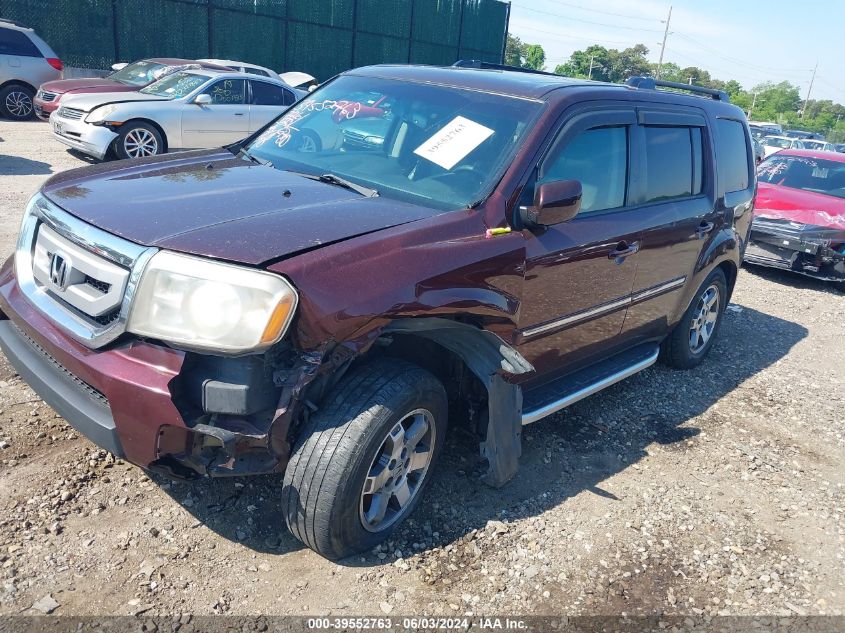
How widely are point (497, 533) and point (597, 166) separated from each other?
201 centimetres

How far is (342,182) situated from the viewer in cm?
344

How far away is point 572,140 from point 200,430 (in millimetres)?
2330

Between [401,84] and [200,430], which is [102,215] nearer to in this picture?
[200,430]

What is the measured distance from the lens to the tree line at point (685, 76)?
68.5 meters

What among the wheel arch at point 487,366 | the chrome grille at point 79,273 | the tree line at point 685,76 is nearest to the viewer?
the chrome grille at point 79,273

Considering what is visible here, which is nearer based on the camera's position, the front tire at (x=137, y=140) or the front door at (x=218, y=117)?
the front tire at (x=137, y=140)

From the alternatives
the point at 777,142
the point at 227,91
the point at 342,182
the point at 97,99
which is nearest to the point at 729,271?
the point at 342,182

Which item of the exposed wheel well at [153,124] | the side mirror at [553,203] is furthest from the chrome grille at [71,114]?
the side mirror at [553,203]

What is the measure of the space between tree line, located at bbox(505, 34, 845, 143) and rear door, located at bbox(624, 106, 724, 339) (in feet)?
198

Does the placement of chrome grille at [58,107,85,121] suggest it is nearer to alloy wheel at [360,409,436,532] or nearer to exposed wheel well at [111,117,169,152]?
exposed wheel well at [111,117,169,152]

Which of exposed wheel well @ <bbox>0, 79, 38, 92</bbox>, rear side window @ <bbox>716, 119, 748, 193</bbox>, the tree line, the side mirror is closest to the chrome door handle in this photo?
the side mirror

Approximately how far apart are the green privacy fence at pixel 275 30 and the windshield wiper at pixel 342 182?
742 inches

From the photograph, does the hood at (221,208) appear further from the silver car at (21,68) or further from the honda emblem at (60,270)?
the silver car at (21,68)

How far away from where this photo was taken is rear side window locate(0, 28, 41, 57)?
1427 centimetres
